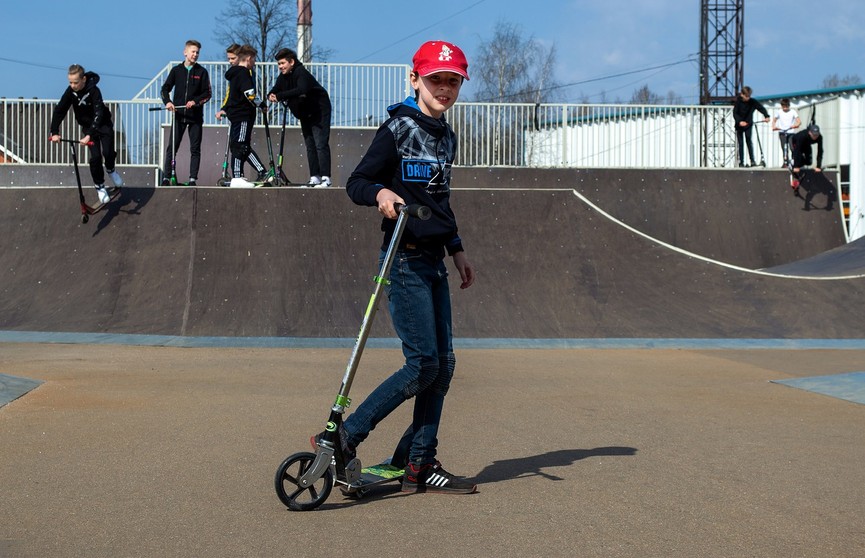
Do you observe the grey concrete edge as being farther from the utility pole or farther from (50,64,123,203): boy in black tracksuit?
the utility pole

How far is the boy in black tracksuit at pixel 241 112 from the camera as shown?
15633 millimetres

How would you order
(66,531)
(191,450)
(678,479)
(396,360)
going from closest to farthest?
(66,531) → (678,479) → (191,450) → (396,360)

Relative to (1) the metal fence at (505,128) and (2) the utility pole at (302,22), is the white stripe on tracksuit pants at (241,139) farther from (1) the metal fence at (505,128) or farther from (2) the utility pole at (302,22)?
(2) the utility pole at (302,22)

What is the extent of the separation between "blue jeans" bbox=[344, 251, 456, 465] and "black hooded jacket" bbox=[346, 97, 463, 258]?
0.12 metres

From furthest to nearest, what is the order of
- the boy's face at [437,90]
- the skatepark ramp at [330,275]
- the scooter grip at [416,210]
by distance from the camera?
the skatepark ramp at [330,275], the boy's face at [437,90], the scooter grip at [416,210]

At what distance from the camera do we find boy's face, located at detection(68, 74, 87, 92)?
14.5 meters

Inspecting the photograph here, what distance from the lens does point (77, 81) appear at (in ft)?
47.7

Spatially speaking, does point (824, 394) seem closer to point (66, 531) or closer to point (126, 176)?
point (66, 531)

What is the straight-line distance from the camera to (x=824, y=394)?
857cm

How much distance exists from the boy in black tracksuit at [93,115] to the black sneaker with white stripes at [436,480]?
10482 mm

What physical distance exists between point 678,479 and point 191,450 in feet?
8.63

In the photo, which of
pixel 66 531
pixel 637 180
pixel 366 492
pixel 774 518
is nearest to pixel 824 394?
pixel 774 518

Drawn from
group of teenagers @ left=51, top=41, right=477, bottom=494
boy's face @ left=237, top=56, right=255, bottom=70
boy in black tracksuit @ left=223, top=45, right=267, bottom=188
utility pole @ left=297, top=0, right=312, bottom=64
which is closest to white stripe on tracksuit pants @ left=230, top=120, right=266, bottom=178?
boy in black tracksuit @ left=223, top=45, right=267, bottom=188

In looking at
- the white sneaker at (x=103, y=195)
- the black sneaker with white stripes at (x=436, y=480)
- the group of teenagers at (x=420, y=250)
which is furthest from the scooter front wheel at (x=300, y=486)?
the white sneaker at (x=103, y=195)
